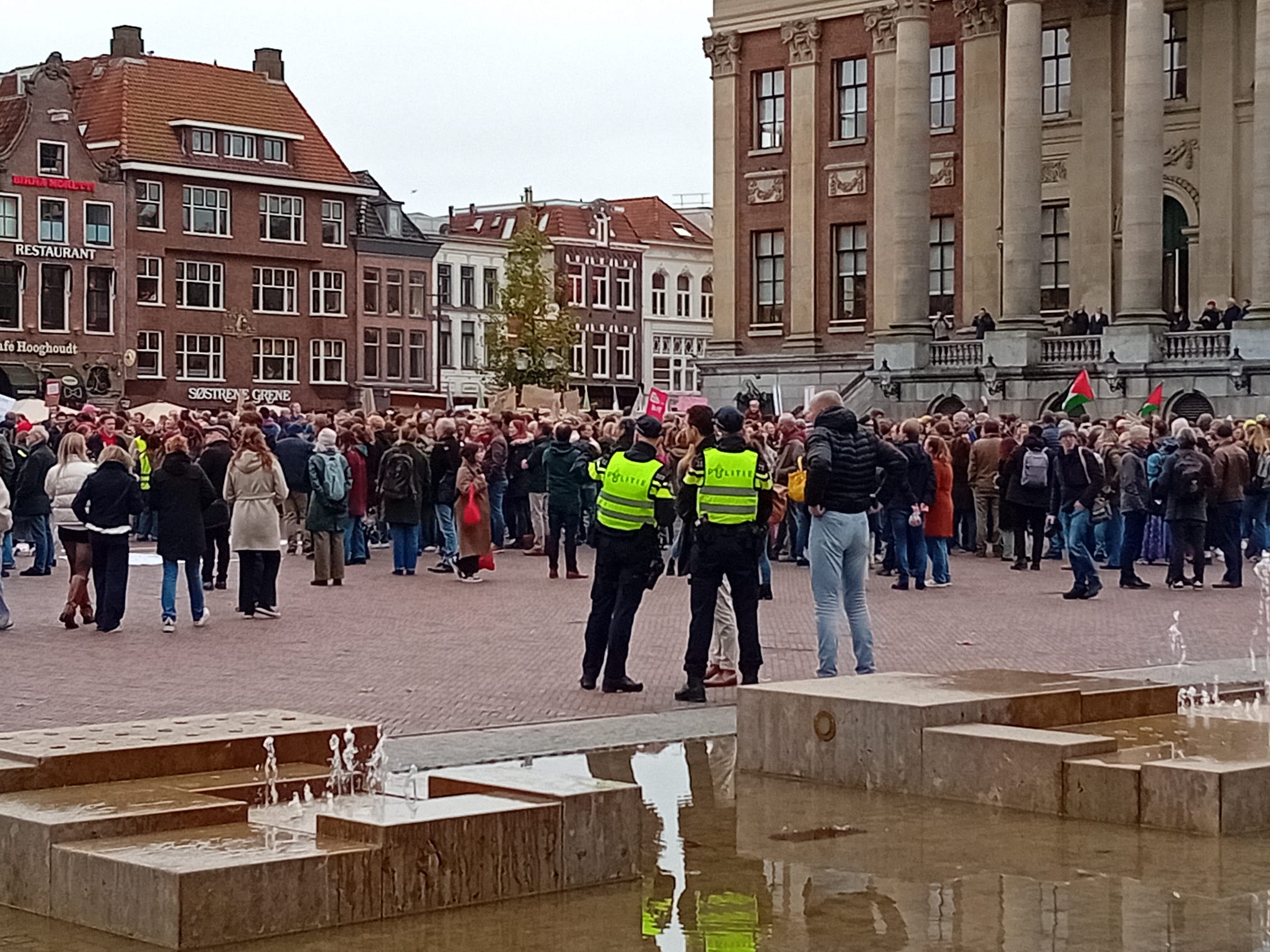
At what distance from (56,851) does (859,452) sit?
27.2ft

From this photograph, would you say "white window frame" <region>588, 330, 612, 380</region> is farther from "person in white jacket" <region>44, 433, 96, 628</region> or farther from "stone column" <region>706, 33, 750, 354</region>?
"person in white jacket" <region>44, 433, 96, 628</region>

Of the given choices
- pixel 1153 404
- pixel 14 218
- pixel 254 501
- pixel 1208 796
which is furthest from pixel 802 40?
pixel 1208 796

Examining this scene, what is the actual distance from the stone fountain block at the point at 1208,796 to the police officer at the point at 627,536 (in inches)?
217

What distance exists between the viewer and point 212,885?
729 centimetres

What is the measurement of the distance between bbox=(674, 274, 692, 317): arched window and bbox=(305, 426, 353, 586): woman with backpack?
8162cm

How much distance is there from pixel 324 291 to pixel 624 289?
25537 mm

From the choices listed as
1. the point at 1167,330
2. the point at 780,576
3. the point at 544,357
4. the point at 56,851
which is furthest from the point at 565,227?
the point at 56,851

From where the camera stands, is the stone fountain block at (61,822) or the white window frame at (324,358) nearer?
the stone fountain block at (61,822)

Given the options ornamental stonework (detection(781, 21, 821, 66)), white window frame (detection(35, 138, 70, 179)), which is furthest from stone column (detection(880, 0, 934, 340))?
white window frame (detection(35, 138, 70, 179))

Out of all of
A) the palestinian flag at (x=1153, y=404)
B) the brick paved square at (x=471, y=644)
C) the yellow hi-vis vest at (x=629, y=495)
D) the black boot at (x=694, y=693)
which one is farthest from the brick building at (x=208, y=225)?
the black boot at (x=694, y=693)

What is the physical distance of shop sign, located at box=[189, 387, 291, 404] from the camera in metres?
74.5

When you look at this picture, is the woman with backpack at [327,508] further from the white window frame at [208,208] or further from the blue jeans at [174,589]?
the white window frame at [208,208]

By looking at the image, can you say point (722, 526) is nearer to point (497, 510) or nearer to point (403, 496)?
point (403, 496)

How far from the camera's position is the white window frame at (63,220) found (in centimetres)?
→ 6944
